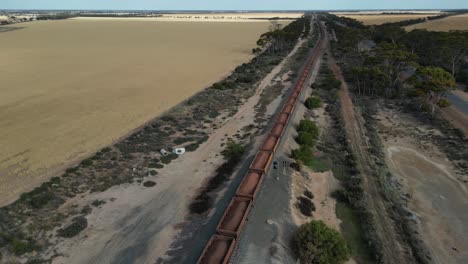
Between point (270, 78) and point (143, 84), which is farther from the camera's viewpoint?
point (270, 78)

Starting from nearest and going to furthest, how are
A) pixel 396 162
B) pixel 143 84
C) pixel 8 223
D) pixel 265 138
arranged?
pixel 8 223
pixel 396 162
pixel 265 138
pixel 143 84

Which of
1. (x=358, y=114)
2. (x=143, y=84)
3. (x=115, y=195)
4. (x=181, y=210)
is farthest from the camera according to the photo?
(x=143, y=84)

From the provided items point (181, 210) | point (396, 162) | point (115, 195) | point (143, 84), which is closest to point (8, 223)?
point (115, 195)

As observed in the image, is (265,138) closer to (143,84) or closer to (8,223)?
(8,223)

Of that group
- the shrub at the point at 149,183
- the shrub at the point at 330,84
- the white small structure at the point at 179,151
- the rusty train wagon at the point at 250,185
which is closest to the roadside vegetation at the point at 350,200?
the rusty train wagon at the point at 250,185

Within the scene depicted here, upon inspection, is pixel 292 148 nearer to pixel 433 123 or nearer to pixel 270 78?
pixel 433 123

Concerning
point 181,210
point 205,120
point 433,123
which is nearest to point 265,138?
point 205,120

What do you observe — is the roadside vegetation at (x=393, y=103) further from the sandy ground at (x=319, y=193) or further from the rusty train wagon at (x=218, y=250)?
the rusty train wagon at (x=218, y=250)
